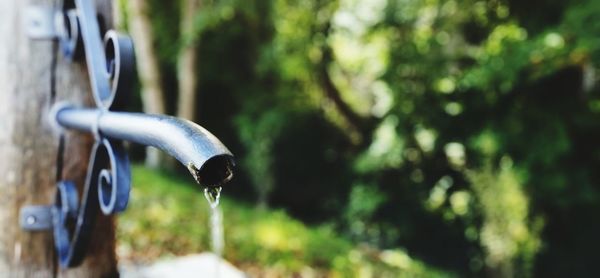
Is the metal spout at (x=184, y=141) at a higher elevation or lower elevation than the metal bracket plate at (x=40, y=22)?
lower

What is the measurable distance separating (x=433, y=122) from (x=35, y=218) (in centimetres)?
607

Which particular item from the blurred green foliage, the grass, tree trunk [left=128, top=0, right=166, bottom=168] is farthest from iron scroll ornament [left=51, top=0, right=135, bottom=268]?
tree trunk [left=128, top=0, right=166, bottom=168]

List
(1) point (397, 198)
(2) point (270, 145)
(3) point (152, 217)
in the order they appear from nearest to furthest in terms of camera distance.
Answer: (3) point (152, 217), (1) point (397, 198), (2) point (270, 145)

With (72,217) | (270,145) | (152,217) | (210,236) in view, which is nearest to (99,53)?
(72,217)

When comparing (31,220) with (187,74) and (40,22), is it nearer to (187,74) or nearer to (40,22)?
(40,22)

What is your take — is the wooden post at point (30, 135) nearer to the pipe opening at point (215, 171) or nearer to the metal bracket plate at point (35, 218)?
the metal bracket plate at point (35, 218)

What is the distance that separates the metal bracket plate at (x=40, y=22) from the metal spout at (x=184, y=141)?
0.43m

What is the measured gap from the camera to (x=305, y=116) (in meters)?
10.1

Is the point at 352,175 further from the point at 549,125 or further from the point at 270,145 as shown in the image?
the point at 549,125

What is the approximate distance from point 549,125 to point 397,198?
2.97 metres

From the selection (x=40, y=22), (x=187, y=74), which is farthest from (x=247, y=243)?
(x=187, y=74)

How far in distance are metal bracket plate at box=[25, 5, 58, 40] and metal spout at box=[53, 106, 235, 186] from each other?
426 mm

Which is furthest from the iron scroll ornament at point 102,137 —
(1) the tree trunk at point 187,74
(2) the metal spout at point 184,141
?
(1) the tree trunk at point 187,74

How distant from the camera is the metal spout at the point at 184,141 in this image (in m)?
0.72
